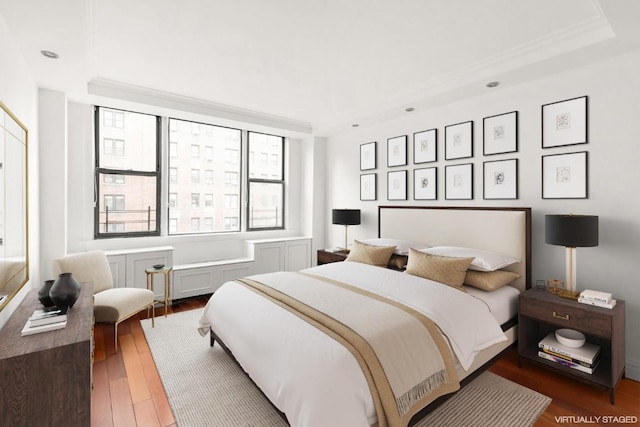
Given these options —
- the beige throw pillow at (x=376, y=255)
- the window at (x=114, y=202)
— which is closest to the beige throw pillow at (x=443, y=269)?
the beige throw pillow at (x=376, y=255)

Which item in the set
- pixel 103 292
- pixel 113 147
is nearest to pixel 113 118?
pixel 113 147

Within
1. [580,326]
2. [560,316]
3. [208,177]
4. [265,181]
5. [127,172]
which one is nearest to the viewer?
[580,326]

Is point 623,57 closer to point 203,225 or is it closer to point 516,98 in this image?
point 516,98

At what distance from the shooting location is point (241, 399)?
2191mm

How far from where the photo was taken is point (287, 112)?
181 inches

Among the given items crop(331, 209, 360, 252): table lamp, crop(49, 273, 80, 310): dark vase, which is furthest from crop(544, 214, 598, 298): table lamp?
crop(49, 273, 80, 310): dark vase

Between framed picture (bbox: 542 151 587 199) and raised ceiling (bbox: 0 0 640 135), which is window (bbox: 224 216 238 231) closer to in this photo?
raised ceiling (bbox: 0 0 640 135)

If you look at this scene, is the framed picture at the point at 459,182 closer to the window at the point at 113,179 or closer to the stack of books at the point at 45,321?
the stack of books at the point at 45,321

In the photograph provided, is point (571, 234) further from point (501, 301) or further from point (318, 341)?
point (318, 341)

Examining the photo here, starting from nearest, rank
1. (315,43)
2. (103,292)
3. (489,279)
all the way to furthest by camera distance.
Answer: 1. (315,43)
2. (489,279)
3. (103,292)

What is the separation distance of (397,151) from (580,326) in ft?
8.89

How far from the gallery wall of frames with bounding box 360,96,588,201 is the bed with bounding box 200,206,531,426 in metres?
0.27

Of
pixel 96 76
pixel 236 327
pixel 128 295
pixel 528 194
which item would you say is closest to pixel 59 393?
pixel 236 327

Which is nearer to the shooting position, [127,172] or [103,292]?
[103,292]
